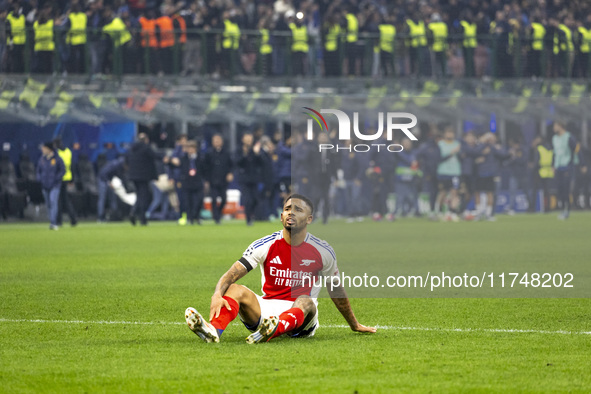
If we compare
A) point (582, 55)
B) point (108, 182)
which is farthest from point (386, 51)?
point (108, 182)

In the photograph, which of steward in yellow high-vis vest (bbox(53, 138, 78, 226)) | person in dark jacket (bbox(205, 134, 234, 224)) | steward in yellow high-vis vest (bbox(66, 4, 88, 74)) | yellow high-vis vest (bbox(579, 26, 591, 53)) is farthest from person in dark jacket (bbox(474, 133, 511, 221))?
yellow high-vis vest (bbox(579, 26, 591, 53))

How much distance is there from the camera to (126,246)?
60.2ft

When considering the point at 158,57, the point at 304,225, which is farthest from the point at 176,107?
the point at 304,225

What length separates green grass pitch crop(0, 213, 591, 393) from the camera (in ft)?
20.5

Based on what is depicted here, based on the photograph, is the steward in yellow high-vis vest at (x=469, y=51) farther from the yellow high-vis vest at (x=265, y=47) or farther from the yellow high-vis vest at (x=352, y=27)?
the yellow high-vis vest at (x=265, y=47)

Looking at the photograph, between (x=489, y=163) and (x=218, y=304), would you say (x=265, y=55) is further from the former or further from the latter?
(x=218, y=304)

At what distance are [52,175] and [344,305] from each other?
16.0 meters

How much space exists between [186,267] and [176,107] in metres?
14.2

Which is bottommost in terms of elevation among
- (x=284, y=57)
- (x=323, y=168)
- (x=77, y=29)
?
(x=323, y=168)

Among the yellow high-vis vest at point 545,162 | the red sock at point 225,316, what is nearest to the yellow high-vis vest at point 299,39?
the yellow high-vis vest at point 545,162

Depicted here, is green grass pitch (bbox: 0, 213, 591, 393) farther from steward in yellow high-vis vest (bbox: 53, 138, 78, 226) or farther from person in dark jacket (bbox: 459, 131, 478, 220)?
steward in yellow high-vis vest (bbox: 53, 138, 78, 226)

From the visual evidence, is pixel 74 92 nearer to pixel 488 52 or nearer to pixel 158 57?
pixel 158 57

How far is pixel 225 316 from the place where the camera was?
7.67 m

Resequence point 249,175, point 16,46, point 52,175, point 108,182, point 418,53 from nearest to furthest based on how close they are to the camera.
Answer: point 52,175 < point 249,175 < point 108,182 < point 16,46 < point 418,53
